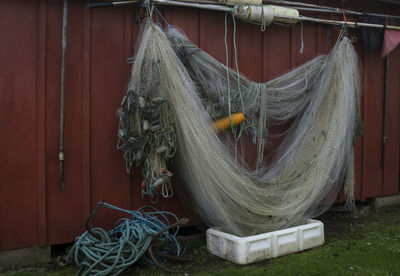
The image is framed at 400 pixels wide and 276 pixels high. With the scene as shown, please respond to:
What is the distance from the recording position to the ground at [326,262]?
3.98m

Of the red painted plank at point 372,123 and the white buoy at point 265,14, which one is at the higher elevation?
the white buoy at point 265,14

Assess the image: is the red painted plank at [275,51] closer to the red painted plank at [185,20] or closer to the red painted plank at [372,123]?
the red painted plank at [185,20]

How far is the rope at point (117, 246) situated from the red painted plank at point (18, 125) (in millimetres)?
608

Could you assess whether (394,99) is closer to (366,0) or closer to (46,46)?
(366,0)

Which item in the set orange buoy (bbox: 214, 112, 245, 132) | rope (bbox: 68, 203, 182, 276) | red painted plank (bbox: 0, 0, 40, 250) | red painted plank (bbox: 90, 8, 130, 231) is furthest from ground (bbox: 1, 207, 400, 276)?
orange buoy (bbox: 214, 112, 245, 132)

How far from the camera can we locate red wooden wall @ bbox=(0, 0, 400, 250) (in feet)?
13.2

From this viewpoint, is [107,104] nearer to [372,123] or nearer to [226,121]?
[226,121]

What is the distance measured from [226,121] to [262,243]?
4.32ft

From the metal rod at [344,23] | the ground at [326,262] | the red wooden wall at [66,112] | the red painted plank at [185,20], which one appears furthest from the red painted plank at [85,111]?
the metal rod at [344,23]

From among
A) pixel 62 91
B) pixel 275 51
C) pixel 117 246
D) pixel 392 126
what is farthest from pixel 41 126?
pixel 392 126

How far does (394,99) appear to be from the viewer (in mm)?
6531

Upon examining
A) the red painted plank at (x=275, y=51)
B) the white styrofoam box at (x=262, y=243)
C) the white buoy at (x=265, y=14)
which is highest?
the white buoy at (x=265, y=14)

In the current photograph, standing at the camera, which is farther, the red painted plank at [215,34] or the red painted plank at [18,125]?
the red painted plank at [215,34]

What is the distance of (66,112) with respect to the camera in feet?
13.9
